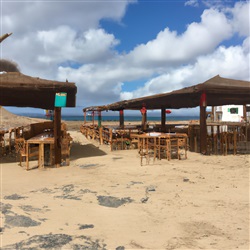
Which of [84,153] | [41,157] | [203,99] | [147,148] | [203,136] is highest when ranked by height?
[203,99]

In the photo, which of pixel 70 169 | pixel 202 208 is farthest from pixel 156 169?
pixel 202 208

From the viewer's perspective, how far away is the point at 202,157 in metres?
11.6

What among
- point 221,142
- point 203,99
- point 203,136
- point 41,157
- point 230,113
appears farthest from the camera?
point 230,113

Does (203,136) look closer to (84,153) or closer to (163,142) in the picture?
(163,142)

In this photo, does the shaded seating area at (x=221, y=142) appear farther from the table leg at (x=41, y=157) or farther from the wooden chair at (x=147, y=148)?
the table leg at (x=41, y=157)

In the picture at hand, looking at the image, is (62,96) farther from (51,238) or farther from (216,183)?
(51,238)

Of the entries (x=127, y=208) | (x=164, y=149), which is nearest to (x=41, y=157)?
(x=164, y=149)

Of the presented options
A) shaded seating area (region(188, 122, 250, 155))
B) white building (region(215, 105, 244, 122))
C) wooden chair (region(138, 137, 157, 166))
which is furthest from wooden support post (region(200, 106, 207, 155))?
white building (region(215, 105, 244, 122))

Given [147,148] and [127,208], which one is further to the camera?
[147,148]

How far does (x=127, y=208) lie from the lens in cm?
537

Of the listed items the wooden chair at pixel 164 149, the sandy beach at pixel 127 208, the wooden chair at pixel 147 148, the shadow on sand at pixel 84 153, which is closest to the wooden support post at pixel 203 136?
the wooden chair at pixel 164 149

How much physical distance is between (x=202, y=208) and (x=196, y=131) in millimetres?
9090

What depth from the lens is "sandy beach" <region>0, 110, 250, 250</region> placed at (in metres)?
3.94

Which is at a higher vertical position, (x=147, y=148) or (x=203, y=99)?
(x=203, y=99)
